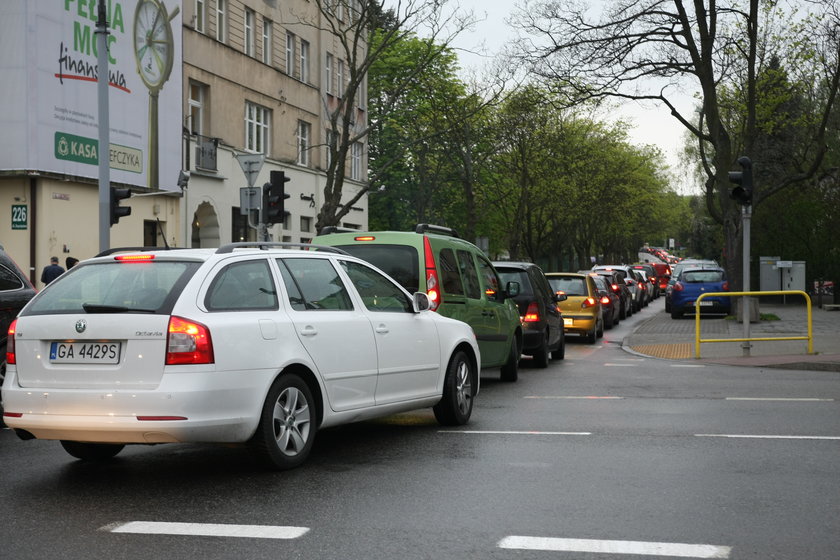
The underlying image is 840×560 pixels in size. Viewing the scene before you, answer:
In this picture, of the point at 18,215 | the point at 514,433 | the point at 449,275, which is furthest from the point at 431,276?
the point at 18,215

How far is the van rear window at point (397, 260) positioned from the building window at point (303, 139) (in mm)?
29020

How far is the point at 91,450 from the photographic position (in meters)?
8.10

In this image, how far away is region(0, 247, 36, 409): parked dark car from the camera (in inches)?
409

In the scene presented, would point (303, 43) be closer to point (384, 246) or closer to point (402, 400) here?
point (384, 246)

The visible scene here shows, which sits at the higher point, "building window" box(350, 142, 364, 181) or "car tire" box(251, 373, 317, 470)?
"building window" box(350, 142, 364, 181)

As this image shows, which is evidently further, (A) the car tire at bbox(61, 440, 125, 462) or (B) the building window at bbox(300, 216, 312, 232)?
(B) the building window at bbox(300, 216, 312, 232)

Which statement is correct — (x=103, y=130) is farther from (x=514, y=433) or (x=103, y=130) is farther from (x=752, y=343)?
(x=752, y=343)

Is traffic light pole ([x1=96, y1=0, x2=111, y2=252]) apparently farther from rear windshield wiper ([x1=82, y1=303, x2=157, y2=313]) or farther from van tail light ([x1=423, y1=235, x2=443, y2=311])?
rear windshield wiper ([x1=82, y1=303, x2=157, y2=313])

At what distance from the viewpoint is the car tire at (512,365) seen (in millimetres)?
14445

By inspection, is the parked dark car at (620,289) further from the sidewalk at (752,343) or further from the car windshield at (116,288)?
the car windshield at (116,288)

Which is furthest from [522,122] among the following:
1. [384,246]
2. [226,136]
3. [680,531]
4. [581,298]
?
[680,531]

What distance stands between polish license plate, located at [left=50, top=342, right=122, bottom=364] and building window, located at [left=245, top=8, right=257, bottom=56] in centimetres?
3035

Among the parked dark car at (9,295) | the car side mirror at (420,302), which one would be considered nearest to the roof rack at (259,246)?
the car side mirror at (420,302)

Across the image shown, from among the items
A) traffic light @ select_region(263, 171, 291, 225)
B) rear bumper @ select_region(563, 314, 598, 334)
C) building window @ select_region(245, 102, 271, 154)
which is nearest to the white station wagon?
traffic light @ select_region(263, 171, 291, 225)
